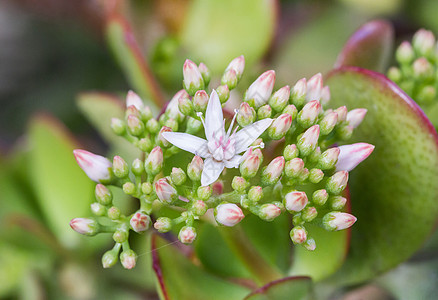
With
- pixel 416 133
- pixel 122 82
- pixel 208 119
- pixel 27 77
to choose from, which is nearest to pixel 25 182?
pixel 122 82

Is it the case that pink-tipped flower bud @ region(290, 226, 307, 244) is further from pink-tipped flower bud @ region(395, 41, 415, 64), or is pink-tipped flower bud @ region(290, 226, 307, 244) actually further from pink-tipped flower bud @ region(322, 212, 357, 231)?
pink-tipped flower bud @ region(395, 41, 415, 64)

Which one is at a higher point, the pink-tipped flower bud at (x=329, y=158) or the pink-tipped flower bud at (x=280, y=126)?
the pink-tipped flower bud at (x=280, y=126)

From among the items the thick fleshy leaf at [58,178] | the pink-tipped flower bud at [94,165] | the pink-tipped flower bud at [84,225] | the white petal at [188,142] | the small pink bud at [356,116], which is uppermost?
the small pink bud at [356,116]

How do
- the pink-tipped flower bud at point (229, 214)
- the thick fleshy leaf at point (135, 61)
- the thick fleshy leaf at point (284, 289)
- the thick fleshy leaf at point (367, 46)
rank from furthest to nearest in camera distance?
1. the thick fleshy leaf at point (135, 61)
2. the thick fleshy leaf at point (367, 46)
3. the thick fleshy leaf at point (284, 289)
4. the pink-tipped flower bud at point (229, 214)

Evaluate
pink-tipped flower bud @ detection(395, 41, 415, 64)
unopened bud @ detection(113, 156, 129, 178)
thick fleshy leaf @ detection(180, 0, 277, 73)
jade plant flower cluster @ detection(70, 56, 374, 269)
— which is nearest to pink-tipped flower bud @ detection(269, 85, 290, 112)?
jade plant flower cluster @ detection(70, 56, 374, 269)

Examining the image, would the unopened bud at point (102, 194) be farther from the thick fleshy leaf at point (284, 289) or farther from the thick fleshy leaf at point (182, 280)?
the thick fleshy leaf at point (284, 289)

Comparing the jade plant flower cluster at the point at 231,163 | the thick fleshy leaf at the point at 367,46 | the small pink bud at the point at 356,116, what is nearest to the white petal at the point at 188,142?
the jade plant flower cluster at the point at 231,163

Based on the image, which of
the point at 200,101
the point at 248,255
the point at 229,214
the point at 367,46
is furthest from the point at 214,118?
the point at 367,46

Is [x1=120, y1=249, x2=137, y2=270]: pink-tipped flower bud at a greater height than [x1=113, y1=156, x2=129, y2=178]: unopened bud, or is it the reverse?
[x1=113, y1=156, x2=129, y2=178]: unopened bud
